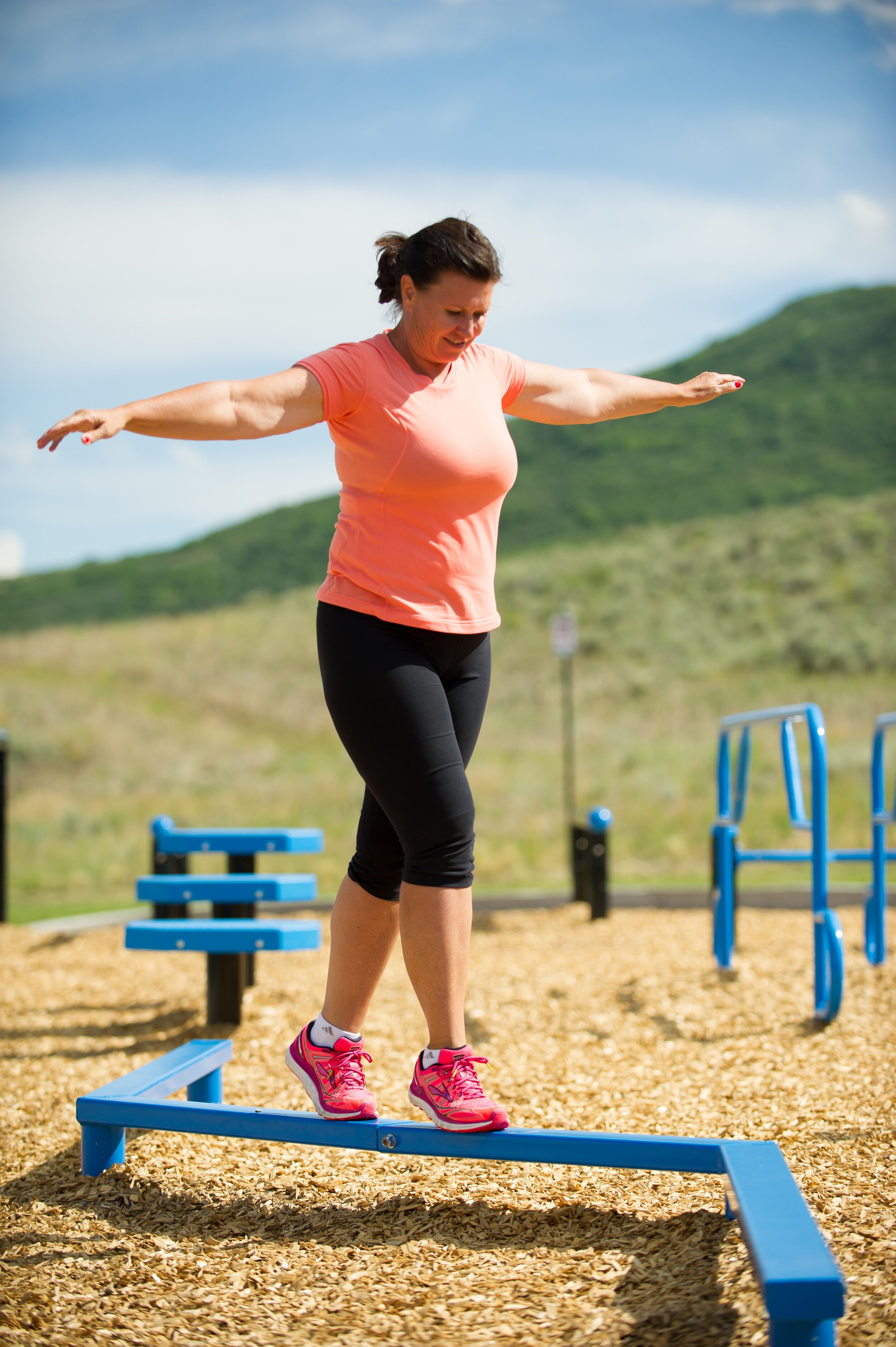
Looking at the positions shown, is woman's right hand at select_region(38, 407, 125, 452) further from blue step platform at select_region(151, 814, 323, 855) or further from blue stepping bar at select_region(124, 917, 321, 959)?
blue step platform at select_region(151, 814, 323, 855)

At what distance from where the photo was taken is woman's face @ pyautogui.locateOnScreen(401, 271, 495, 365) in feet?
6.62

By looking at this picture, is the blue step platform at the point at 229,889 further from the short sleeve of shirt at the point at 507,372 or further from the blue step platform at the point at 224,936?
the short sleeve of shirt at the point at 507,372

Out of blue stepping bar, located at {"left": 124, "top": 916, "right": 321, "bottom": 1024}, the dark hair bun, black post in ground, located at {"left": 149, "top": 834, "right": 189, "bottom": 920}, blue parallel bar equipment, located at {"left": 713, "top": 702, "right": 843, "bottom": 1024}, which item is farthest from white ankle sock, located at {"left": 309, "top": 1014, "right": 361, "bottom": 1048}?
black post in ground, located at {"left": 149, "top": 834, "right": 189, "bottom": 920}

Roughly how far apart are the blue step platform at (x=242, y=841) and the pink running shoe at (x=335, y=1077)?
6.56 feet

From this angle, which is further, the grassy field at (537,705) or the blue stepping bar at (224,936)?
the grassy field at (537,705)

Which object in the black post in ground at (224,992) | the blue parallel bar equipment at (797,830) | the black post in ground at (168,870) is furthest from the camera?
the black post in ground at (168,870)

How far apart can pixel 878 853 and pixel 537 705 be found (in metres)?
18.0

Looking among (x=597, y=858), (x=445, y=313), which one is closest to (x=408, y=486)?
(x=445, y=313)

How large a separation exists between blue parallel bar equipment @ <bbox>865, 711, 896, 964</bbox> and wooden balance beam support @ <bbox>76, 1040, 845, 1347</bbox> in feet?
6.15

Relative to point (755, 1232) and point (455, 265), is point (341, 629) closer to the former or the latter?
point (455, 265)

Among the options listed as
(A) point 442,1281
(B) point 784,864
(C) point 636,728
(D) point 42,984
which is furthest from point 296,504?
(A) point 442,1281

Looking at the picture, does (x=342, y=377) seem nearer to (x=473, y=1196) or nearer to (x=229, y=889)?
(x=473, y=1196)

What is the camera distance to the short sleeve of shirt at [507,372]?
2.24 metres

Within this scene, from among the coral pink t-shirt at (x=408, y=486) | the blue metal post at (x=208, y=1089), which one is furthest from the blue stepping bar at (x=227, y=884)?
the coral pink t-shirt at (x=408, y=486)
